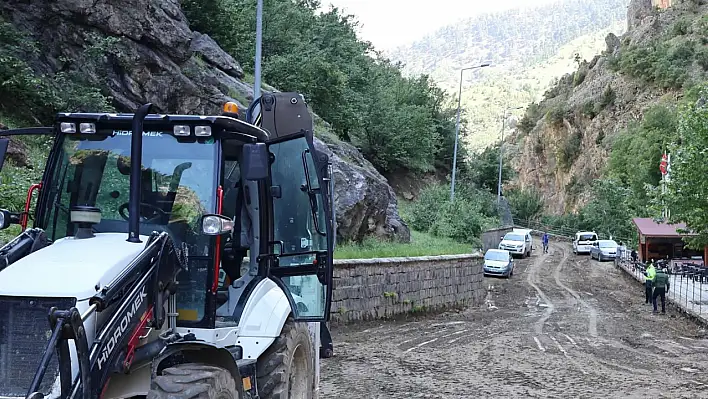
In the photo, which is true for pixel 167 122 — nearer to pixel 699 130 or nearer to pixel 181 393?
pixel 181 393

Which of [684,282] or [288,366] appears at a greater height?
[288,366]

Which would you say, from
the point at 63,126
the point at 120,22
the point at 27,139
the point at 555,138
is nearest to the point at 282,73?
the point at 120,22

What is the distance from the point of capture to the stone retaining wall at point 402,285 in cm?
1773

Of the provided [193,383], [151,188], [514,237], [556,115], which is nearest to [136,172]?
[151,188]

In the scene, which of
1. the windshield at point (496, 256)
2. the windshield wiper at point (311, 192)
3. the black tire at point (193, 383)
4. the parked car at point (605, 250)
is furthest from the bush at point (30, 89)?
the parked car at point (605, 250)

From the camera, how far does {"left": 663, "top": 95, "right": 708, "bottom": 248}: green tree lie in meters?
24.5

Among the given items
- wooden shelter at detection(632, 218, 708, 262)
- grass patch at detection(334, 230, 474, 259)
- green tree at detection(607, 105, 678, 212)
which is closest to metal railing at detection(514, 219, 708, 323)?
wooden shelter at detection(632, 218, 708, 262)

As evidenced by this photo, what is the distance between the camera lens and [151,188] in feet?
18.2

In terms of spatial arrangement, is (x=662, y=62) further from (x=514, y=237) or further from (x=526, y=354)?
(x=526, y=354)

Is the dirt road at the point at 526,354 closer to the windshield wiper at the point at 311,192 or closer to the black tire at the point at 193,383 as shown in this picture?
the windshield wiper at the point at 311,192

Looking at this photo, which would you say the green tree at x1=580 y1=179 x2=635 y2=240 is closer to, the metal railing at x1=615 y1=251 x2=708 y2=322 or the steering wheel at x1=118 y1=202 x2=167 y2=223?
the metal railing at x1=615 y1=251 x2=708 y2=322

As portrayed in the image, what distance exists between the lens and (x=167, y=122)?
564cm

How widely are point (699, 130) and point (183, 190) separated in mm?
23468

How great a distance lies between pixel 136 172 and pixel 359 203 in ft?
59.9
